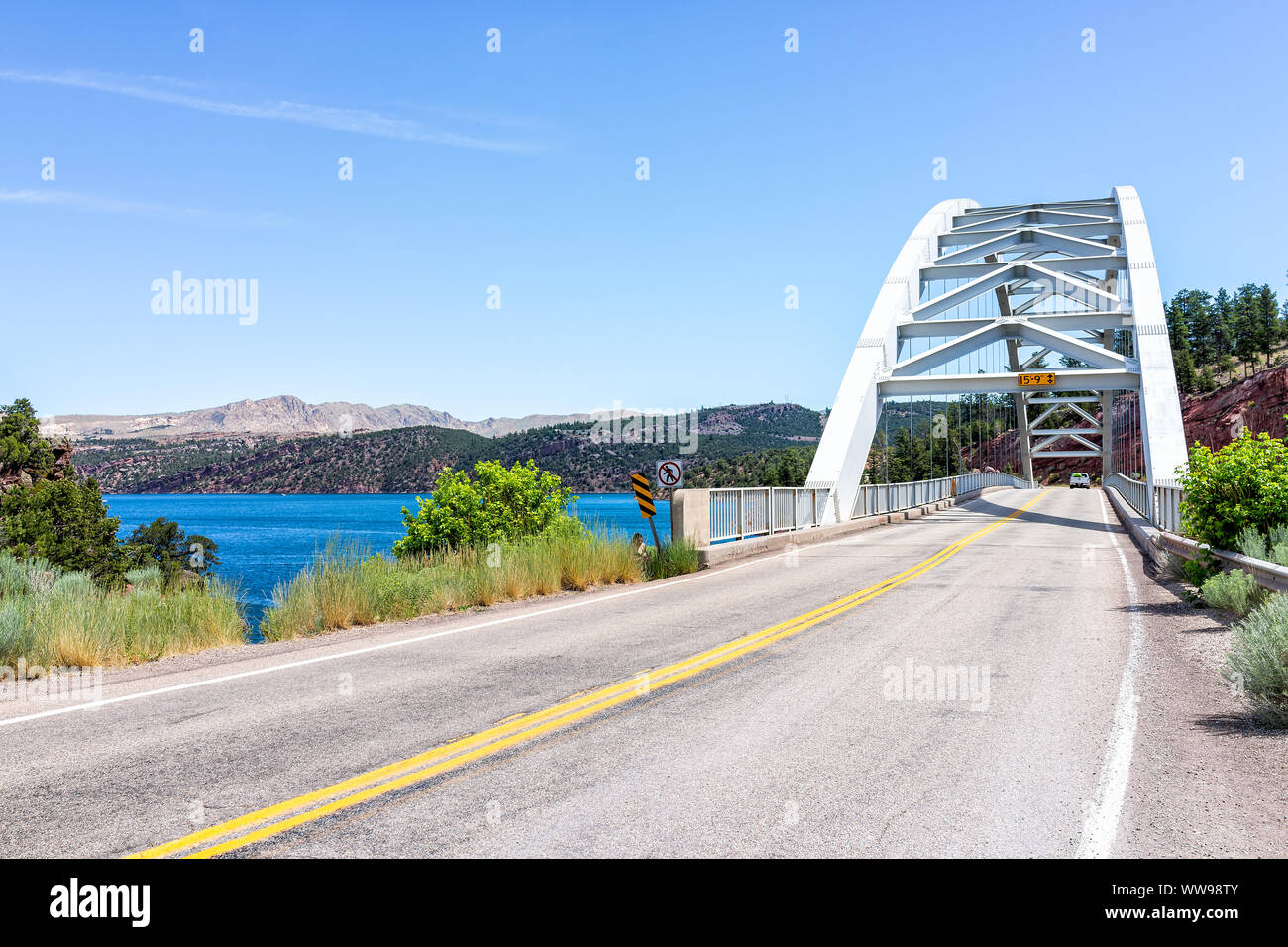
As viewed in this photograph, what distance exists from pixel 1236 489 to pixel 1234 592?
2162 millimetres

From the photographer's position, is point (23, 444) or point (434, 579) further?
point (23, 444)

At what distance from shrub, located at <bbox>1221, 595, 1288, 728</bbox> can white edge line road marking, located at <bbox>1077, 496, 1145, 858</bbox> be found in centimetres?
75

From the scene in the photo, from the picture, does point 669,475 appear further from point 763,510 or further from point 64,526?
point 64,526

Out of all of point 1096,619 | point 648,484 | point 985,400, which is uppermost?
point 985,400

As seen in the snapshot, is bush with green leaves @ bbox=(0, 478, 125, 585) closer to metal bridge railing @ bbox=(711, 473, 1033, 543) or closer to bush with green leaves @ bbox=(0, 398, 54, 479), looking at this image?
bush with green leaves @ bbox=(0, 398, 54, 479)

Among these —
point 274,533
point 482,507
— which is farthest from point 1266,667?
point 274,533

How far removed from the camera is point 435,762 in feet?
16.8

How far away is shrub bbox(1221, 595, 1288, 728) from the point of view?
240 inches

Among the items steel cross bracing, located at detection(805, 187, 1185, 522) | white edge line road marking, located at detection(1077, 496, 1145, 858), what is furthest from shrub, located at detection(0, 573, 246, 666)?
steel cross bracing, located at detection(805, 187, 1185, 522)

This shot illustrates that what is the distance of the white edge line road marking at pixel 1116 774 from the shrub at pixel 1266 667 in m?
0.75
